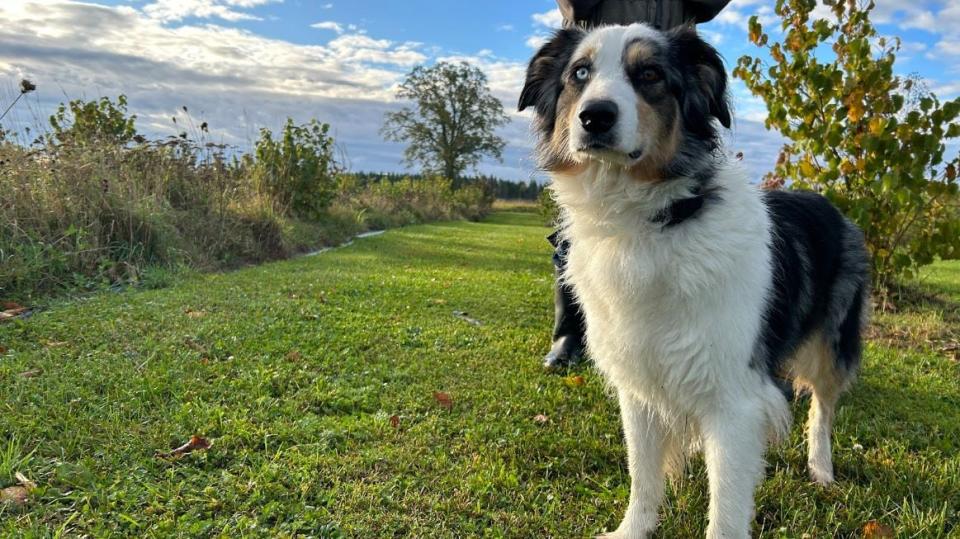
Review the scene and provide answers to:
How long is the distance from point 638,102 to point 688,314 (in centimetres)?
83

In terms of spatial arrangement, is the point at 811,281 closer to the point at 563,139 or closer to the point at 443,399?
the point at 563,139

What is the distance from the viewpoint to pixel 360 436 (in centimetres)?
316

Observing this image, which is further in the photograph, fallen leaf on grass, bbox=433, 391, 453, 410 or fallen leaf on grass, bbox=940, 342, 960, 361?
fallen leaf on grass, bbox=940, 342, 960, 361

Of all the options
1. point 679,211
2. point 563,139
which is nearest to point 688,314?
point 679,211

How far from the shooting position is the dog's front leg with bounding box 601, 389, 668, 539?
2496 mm

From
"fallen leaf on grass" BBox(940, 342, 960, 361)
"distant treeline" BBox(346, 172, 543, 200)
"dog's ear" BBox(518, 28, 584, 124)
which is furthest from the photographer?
"distant treeline" BBox(346, 172, 543, 200)

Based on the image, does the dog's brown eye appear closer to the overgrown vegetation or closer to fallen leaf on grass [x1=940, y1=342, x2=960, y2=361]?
fallen leaf on grass [x1=940, y1=342, x2=960, y2=361]

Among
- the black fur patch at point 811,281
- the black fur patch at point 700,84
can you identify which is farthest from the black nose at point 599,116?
the black fur patch at point 811,281

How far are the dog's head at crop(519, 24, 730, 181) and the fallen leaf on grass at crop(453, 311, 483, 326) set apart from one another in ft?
10.8

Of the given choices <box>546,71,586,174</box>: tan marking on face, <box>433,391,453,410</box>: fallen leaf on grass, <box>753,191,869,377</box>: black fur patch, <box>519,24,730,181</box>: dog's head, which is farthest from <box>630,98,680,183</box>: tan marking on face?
<box>433,391,453,410</box>: fallen leaf on grass

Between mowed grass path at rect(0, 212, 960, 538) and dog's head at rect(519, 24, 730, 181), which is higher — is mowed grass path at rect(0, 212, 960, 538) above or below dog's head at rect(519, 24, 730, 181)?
below

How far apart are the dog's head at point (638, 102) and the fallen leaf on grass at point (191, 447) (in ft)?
7.11

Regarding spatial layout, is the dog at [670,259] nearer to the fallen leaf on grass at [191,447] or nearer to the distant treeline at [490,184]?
the fallen leaf on grass at [191,447]

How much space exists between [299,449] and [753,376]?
2.13 meters
